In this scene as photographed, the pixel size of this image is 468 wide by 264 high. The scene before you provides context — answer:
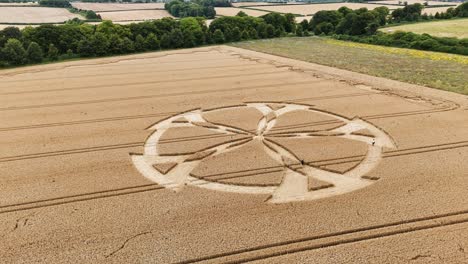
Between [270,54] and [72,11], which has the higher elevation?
[72,11]

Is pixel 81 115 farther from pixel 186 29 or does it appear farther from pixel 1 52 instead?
pixel 186 29

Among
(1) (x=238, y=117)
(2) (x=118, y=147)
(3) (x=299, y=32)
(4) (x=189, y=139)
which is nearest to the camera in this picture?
(2) (x=118, y=147)

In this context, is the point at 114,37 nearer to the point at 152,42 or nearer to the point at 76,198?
the point at 152,42

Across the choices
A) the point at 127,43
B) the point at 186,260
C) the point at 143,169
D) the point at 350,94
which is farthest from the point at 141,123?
the point at 127,43

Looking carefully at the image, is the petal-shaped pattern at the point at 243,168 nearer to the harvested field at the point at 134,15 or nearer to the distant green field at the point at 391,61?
the distant green field at the point at 391,61

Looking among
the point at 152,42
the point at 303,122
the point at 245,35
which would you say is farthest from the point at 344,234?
the point at 245,35

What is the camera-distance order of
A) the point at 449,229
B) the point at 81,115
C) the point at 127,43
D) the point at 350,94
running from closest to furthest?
the point at 449,229, the point at 81,115, the point at 350,94, the point at 127,43
